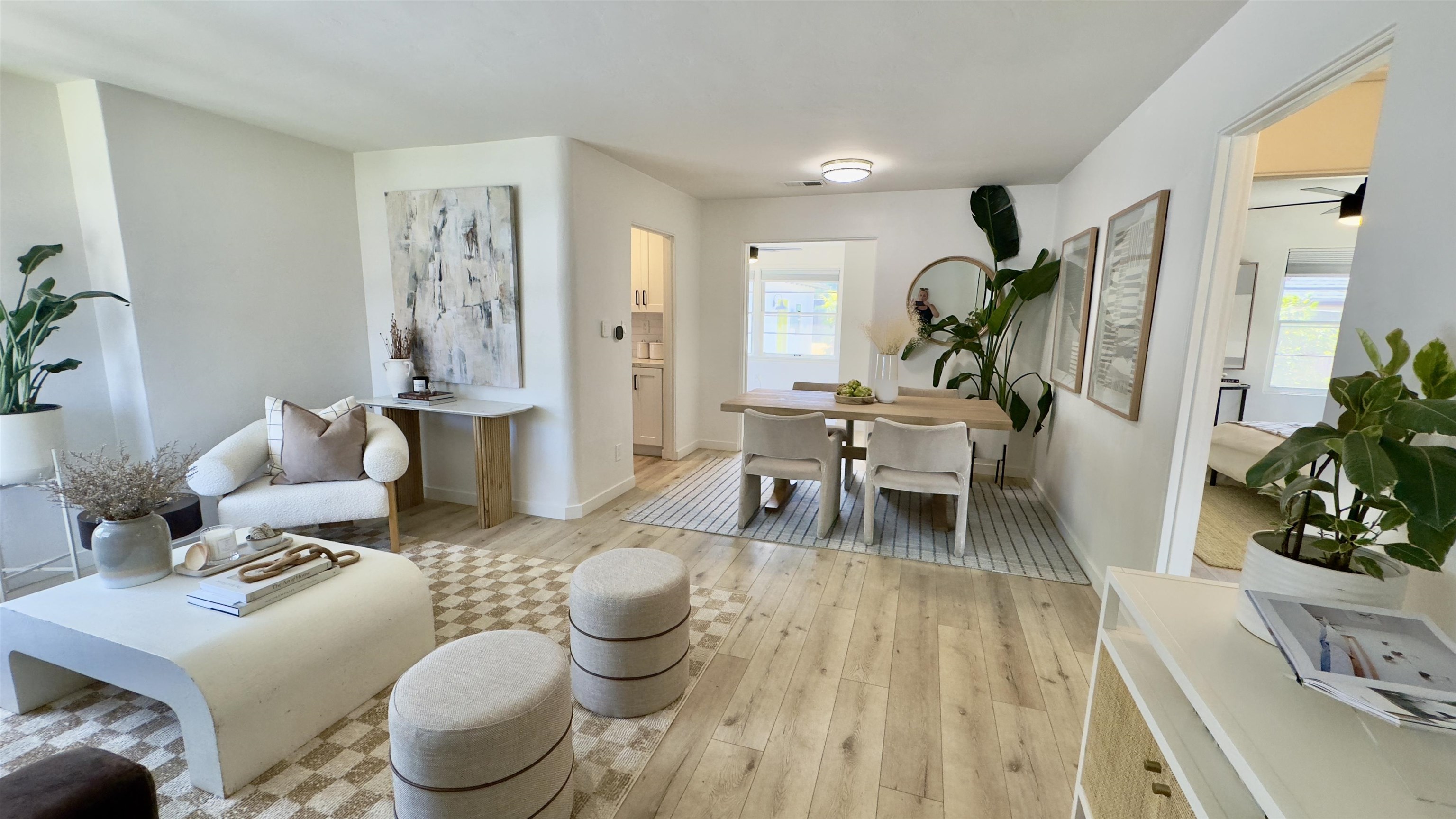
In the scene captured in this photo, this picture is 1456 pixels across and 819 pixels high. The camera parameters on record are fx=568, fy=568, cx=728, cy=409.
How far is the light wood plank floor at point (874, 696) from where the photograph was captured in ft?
5.34

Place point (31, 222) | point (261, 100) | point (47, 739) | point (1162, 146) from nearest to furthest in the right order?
1. point (47, 739)
2. point (1162, 146)
3. point (31, 222)
4. point (261, 100)

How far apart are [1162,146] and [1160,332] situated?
2.71ft

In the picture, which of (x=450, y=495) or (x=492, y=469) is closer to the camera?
(x=492, y=469)

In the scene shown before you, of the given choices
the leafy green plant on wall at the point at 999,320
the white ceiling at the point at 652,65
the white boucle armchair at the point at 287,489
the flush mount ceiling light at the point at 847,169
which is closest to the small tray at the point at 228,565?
the white boucle armchair at the point at 287,489

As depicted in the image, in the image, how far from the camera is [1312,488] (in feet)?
3.10

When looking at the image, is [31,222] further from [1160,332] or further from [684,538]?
[1160,332]

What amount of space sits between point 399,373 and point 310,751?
2.50 m

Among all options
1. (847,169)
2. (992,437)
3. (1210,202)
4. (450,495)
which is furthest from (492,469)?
(992,437)

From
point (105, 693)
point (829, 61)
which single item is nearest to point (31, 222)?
point (105, 693)

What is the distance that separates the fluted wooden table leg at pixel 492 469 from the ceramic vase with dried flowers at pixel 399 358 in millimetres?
677

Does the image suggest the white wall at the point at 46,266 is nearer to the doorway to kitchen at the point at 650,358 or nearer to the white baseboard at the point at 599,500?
the white baseboard at the point at 599,500

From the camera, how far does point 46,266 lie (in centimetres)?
279

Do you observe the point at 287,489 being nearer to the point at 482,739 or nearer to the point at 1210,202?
the point at 482,739

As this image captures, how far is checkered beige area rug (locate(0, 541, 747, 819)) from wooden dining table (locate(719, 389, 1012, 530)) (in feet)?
5.28
